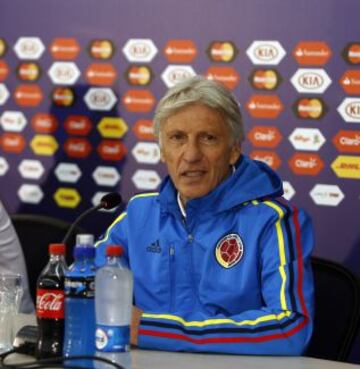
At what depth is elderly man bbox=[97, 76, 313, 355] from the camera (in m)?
1.99

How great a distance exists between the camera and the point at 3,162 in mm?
3465

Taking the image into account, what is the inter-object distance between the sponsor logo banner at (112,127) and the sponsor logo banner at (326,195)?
81cm

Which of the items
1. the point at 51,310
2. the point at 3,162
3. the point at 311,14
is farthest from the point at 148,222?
the point at 3,162

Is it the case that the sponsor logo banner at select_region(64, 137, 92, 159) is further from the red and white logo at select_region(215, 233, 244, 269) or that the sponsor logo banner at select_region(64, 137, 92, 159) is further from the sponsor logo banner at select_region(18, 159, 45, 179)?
the red and white logo at select_region(215, 233, 244, 269)

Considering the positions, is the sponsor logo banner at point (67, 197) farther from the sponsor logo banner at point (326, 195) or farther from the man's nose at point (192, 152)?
the man's nose at point (192, 152)

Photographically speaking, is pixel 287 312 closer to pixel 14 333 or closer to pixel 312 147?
pixel 14 333

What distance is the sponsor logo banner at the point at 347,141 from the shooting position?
2.76m

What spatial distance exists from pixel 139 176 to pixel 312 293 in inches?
53.2

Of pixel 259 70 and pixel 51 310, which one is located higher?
pixel 259 70

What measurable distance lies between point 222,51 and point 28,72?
89 cm

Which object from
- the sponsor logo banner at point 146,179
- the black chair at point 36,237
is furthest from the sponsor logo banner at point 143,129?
the black chair at point 36,237

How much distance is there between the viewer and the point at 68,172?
131 inches

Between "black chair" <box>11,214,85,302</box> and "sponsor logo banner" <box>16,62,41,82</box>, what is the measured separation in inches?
31.5

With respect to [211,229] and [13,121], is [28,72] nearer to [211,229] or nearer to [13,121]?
[13,121]
